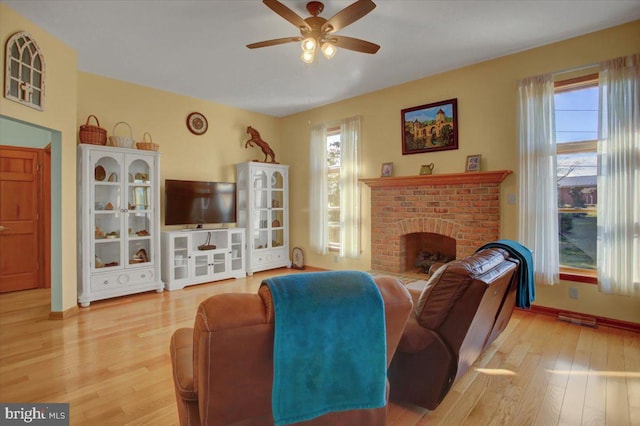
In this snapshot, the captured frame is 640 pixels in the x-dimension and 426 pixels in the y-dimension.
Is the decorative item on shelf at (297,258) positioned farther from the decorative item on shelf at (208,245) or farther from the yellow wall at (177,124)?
the yellow wall at (177,124)

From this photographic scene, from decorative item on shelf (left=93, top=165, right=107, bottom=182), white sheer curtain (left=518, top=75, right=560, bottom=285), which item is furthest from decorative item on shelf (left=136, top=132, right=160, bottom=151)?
white sheer curtain (left=518, top=75, right=560, bottom=285)

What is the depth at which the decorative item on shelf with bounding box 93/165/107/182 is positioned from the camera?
4.03 metres

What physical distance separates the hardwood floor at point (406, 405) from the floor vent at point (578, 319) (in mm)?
74

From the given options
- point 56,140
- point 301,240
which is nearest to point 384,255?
point 301,240

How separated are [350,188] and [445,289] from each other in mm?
3489

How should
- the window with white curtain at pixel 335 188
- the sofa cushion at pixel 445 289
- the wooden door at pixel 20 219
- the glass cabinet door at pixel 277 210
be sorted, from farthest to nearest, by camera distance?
1. the glass cabinet door at pixel 277 210
2. the window with white curtain at pixel 335 188
3. the wooden door at pixel 20 219
4. the sofa cushion at pixel 445 289

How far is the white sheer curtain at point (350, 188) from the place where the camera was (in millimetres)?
5062

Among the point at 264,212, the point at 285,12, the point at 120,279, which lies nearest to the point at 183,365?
the point at 285,12

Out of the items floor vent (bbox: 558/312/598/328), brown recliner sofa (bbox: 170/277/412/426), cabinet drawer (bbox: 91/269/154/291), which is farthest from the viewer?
cabinet drawer (bbox: 91/269/154/291)

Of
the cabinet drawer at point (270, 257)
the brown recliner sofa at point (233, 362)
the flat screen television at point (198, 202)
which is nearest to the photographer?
the brown recliner sofa at point (233, 362)

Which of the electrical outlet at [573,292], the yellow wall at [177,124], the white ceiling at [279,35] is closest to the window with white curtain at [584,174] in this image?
the electrical outlet at [573,292]

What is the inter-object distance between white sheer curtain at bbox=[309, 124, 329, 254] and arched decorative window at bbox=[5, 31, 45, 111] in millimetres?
3533

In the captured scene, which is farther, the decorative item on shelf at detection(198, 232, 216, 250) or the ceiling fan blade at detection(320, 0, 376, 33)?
the decorative item on shelf at detection(198, 232, 216, 250)

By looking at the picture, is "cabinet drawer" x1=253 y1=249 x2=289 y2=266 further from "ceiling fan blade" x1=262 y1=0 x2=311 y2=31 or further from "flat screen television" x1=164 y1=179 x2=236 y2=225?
"ceiling fan blade" x1=262 y1=0 x2=311 y2=31
